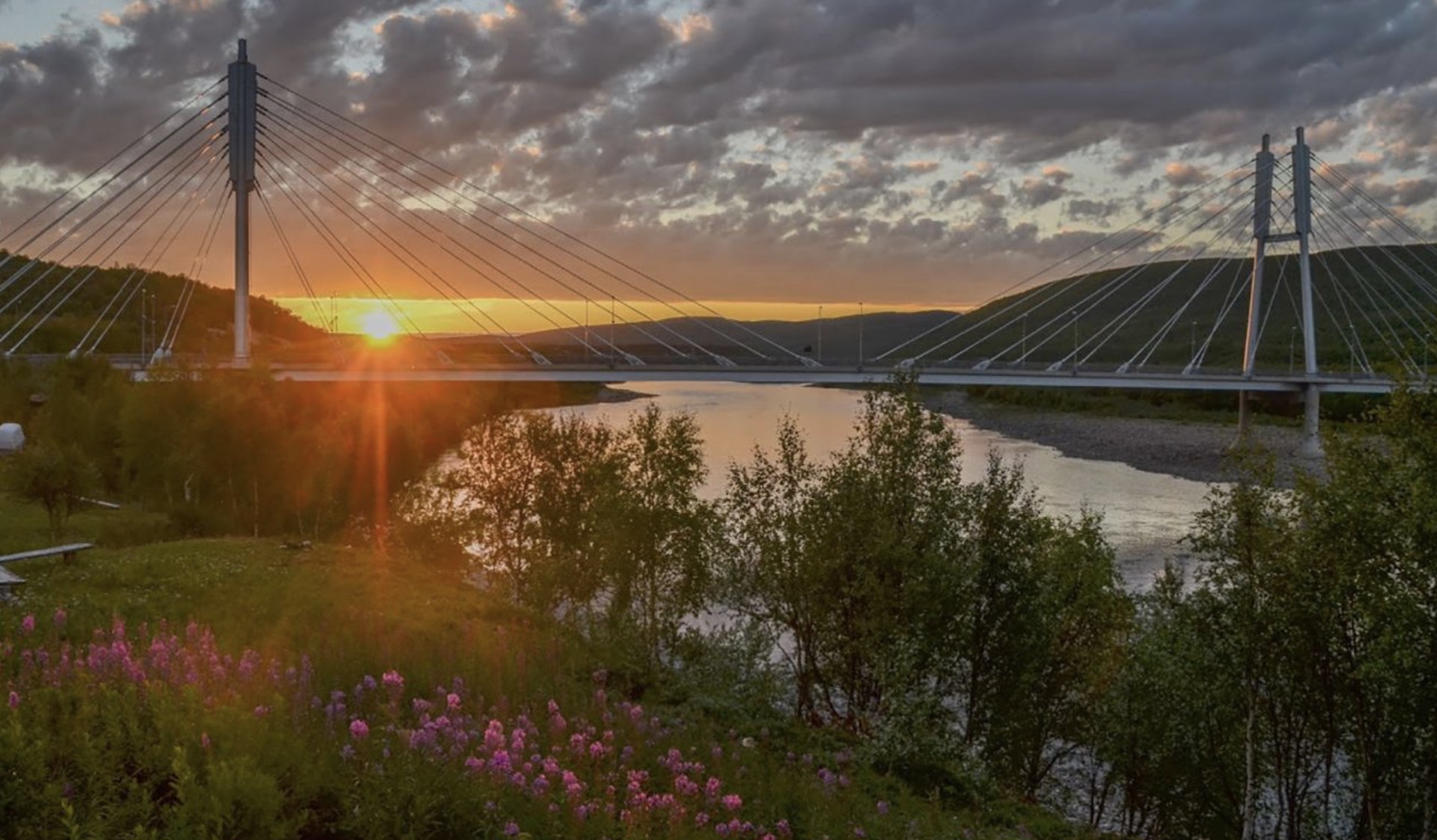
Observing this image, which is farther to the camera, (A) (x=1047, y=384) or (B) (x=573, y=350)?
(A) (x=1047, y=384)

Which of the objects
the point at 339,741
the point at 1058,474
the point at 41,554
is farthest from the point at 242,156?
the point at 1058,474

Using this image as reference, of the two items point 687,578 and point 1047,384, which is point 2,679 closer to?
point 687,578

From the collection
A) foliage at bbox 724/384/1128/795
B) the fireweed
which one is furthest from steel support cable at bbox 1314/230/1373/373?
the fireweed

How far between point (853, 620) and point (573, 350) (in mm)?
40447

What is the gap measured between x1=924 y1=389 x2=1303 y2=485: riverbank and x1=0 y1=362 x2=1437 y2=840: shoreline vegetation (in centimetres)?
4436

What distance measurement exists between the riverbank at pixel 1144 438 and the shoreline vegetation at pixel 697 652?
44358mm

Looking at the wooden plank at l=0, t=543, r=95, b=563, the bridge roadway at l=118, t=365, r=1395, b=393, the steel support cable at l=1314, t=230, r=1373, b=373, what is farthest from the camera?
the steel support cable at l=1314, t=230, r=1373, b=373

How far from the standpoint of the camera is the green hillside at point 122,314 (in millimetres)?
78750

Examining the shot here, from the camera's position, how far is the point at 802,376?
57.3 m

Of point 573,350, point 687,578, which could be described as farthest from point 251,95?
point 687,578

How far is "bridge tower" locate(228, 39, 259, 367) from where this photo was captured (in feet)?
130

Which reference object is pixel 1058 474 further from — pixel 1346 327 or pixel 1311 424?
pixel 1346 327

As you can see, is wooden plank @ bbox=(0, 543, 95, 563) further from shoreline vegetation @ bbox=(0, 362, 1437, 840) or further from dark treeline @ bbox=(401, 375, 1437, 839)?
dark treeline @ bbox=(401, 375, 1437, 839)

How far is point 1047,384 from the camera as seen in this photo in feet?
211
